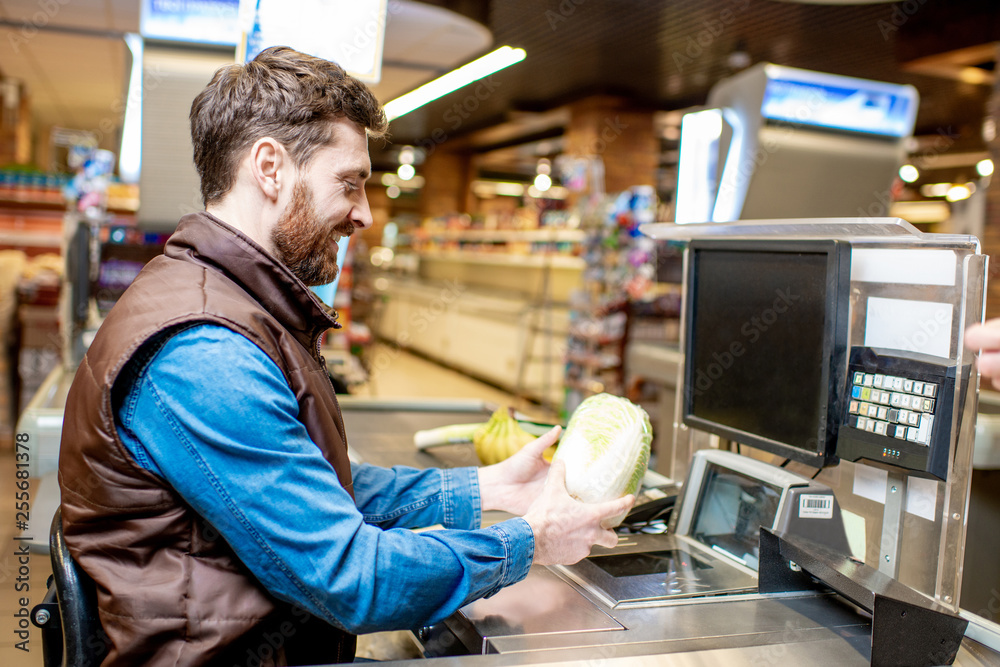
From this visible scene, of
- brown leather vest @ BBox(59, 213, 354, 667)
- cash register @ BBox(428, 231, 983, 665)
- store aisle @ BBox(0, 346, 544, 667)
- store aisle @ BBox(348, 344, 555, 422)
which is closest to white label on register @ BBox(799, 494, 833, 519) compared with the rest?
cash register @ BBox(428, 231, 983, 665)

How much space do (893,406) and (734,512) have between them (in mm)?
364

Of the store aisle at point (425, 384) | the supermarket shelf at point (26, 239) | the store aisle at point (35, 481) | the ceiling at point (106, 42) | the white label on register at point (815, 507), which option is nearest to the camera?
the white label on register at point (815, 507)

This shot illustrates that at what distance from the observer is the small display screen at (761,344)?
140 centimetres

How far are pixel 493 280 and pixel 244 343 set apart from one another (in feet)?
32.8

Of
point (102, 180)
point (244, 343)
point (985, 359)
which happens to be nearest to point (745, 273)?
point (985, 359)

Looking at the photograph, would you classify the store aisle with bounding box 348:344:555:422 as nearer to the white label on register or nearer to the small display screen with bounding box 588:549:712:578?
the small display screen with bounding box 588:549:712:578

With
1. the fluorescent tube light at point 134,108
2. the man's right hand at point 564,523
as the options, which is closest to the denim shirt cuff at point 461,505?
the man's right hand at point 564,523

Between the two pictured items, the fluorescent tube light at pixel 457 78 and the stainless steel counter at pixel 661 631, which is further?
the fluorescent tube light at pixel 457 78

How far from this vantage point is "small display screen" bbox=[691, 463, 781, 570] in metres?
1.40

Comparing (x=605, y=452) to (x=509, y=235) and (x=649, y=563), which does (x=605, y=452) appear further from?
(x=509, y=235)

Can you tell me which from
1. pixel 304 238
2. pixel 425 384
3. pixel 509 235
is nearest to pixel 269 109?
pixel 304 238

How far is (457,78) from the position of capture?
862 centimetres

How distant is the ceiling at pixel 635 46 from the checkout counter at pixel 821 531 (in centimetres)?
490

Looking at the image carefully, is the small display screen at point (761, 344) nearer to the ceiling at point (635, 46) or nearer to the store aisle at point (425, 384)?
the ceiling at point (635, 46)
